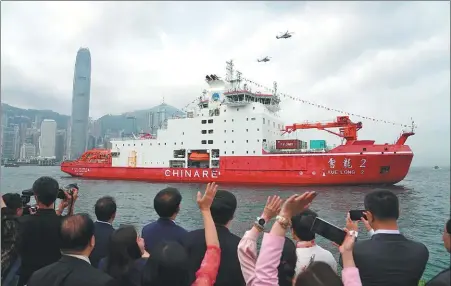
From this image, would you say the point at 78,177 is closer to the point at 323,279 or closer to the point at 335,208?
the point at 335,208

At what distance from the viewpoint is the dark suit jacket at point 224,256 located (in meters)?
1.97

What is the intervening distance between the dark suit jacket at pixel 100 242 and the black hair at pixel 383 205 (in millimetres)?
2057

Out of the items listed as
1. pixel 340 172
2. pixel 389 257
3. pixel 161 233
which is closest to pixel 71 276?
pixel 161 233

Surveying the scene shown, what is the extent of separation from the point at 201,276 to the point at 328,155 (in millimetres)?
20330

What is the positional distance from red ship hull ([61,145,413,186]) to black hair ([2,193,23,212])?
19839 millimetres

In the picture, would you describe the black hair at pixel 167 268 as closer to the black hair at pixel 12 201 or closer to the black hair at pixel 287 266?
the black hair at pixel 287 266

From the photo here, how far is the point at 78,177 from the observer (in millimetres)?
32219

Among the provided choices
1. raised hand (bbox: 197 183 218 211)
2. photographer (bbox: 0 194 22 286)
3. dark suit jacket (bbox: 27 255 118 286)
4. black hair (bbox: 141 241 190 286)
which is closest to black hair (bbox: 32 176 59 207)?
photographer (bbox: 0 194 22 286)

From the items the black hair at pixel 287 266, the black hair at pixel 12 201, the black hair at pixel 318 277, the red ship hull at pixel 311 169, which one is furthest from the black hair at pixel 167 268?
the red ship hull at pixel 311 169

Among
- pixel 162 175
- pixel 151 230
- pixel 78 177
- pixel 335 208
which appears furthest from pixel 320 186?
pixel 78 177

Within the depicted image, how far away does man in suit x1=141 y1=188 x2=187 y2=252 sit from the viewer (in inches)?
92.4

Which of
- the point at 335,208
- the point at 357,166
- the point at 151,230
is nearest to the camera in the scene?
the point at 151,230

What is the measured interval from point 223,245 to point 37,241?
62.2 inches

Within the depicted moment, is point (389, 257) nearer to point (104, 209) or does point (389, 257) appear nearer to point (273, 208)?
point (273, 208)
